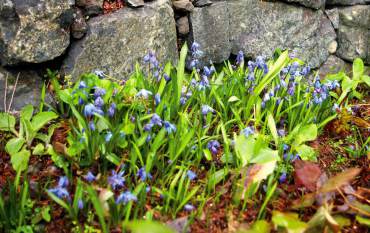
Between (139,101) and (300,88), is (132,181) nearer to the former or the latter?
(139,101)

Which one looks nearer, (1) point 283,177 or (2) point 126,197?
(2) point 126,197

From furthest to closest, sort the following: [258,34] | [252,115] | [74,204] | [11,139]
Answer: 1. [258,34]
2. [252,115]
3. [11,139]
4. [74,204]

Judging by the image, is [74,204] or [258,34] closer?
[74,204]

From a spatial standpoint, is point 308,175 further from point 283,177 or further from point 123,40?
point 123,40

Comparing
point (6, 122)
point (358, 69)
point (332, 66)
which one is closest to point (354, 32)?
point (332, 66)

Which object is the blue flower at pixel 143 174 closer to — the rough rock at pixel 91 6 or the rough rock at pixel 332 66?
the rough rock at pixel 91 6

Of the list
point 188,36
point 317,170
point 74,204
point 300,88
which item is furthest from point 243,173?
point 188,36

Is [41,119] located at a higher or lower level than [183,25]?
lower
